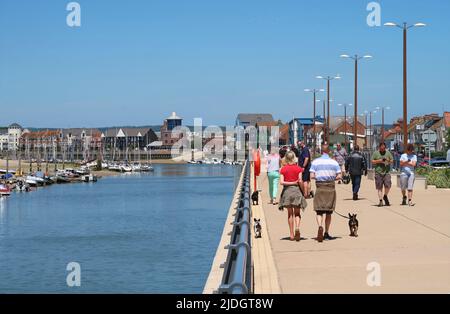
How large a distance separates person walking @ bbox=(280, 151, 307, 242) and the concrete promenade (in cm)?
48

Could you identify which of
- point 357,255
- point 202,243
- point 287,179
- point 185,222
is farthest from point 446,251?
point 185,222

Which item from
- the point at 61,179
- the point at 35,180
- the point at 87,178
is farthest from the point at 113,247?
the point at 87,178

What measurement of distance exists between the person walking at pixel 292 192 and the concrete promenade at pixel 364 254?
48 centimetres

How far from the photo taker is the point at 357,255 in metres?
14.8

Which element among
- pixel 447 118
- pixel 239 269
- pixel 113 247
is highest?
pixel 447 118

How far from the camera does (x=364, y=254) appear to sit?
48.9 feet

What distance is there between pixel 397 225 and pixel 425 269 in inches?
285

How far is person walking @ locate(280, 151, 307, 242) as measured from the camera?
17.2 m

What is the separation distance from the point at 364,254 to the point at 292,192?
2.88m

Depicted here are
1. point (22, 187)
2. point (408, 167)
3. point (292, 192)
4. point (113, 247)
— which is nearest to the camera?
point (292, 192)

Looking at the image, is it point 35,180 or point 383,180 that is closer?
point 383,180

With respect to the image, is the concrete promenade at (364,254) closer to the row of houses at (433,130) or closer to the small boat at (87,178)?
the row of houses at (433,130)

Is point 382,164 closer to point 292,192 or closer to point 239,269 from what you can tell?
point 292,192
